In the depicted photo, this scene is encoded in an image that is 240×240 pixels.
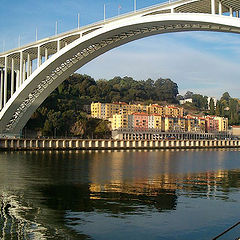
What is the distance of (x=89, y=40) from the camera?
104ft

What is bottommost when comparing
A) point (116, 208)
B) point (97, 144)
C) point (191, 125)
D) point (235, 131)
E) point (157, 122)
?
point (116, 208)

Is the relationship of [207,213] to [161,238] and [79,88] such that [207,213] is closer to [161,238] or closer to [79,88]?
[161,238]

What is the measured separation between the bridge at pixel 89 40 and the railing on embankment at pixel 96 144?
4.59 metres

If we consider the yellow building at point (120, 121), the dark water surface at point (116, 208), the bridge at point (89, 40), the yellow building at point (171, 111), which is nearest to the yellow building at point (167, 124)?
the yellow building at point (171, 111)

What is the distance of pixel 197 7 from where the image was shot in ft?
78.3

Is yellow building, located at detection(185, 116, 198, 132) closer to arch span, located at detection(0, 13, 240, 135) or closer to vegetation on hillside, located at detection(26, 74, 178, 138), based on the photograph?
vegetation on hillside, located at detection(26, 74, 178, 138)

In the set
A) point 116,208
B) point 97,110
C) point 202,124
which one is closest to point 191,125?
point 202,124

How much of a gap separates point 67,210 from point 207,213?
4.81 m

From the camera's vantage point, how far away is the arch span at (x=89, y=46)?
22686mm

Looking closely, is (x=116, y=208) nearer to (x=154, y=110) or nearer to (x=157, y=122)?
(x=157, y=122)

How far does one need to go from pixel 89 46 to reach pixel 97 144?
29.9m

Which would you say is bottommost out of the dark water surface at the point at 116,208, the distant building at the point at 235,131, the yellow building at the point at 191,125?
the dark water surface at the point at 116,208

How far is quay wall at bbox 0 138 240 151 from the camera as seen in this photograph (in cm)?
4941

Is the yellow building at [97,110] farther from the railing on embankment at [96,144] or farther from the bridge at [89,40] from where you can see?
the bridge at [89,40]
